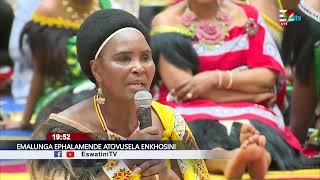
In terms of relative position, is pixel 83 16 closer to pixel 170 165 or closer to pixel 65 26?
pixel 65 26

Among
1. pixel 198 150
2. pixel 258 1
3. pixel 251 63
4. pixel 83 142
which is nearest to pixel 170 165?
pixel 198 150

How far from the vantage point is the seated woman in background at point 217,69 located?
3.40 meters

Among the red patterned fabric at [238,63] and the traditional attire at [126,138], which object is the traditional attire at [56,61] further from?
the red patterned fabric at [238,63]

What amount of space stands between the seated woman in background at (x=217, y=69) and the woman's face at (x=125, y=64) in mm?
112

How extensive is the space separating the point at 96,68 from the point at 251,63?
76cm

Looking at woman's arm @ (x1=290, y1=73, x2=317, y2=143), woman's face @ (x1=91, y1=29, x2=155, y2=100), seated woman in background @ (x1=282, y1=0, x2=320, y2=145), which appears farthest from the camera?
woman's arm @ (x1=290, y1=73, x2=317, y2=143)

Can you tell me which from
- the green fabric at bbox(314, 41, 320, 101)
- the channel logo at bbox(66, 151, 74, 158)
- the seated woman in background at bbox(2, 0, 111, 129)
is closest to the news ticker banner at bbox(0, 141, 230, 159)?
the channel logo at bbox(66, 151, 74, 158)

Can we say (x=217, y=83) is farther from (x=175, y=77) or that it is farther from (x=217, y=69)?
(x=175, y=77)

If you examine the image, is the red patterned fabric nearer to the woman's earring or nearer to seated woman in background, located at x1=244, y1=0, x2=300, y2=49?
seated woman in background, located at x1=244, y1=0, x2=300, y2=49

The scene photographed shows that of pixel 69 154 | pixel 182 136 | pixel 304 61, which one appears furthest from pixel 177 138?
pixel 304 61

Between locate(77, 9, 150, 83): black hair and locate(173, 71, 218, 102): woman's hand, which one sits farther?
locate(173, 71, 218, 102): woman's hand

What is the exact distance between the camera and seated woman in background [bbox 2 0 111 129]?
3326 millimetres

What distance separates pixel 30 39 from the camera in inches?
132

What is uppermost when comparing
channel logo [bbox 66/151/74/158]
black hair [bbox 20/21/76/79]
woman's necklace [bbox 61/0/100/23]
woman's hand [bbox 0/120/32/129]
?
woman's necklace [bbox 61/0/100/23]
